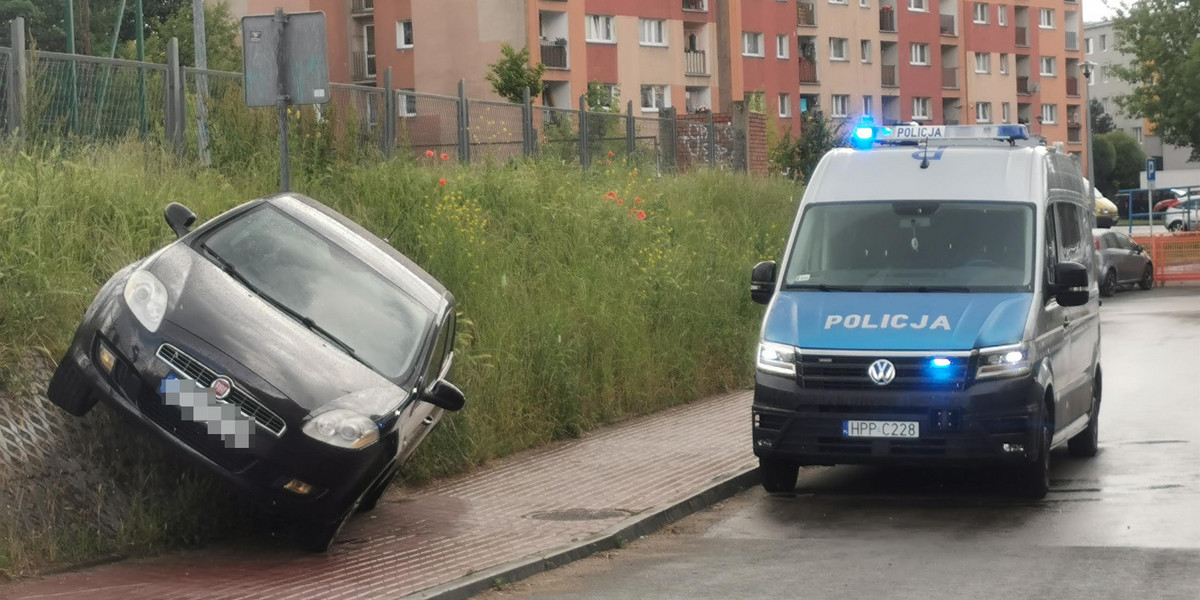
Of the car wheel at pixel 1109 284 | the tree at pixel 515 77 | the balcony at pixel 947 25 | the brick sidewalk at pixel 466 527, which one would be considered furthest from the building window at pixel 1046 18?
Result: the brick sidewalk at pixel 466 527

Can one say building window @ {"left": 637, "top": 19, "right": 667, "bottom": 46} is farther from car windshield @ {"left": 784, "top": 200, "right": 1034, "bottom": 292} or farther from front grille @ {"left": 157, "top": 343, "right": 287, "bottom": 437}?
front grille @ {"left": 157, "top": 343, "right": 287, "bottom": 437}

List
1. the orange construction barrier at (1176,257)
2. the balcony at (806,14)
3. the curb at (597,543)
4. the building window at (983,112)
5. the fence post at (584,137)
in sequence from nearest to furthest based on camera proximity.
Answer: the curb at (597,543) → the fence post at (584,137) → the orange construction barrier at (1176,257) → the balcony at (806,14) → the building window at (983,112)

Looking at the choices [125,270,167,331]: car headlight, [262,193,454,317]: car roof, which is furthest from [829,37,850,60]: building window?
[125,270,167,331]: car headlight

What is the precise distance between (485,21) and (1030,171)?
50.3 metres

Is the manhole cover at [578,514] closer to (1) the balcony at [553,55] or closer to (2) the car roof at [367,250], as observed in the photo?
(2) the car roof at [367,250]

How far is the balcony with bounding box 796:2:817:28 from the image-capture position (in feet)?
255

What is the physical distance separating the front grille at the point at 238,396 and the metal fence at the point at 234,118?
196 inches

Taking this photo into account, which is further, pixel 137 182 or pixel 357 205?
pixel 357 205

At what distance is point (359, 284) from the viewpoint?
31.7 ft

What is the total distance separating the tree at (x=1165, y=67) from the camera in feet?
197

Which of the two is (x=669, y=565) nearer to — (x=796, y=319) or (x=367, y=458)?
(x=367, y=458)

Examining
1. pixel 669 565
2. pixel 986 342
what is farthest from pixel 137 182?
pixel 986 342

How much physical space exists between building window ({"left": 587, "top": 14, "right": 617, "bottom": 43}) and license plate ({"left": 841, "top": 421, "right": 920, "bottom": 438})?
179 feet

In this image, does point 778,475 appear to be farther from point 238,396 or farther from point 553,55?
point 553,55
